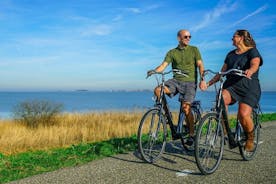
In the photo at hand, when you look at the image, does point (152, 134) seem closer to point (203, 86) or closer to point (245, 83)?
point (203, 86)

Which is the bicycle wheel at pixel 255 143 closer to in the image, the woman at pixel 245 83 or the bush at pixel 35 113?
the woman at pixel 245 83

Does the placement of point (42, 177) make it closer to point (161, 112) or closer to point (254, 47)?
point (161, 112)

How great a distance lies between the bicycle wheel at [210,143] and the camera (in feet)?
19.4

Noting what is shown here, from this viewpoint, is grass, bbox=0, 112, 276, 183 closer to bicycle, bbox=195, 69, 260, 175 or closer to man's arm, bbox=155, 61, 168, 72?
man's arm, bbox=155, 61, 168, 72

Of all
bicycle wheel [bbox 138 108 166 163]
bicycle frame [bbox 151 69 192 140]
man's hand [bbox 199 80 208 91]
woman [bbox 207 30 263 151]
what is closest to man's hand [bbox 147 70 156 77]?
bicycle frame [bbox 151 69 192 140]

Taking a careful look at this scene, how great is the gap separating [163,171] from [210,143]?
0.84 meters

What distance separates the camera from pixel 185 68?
24.3 feet

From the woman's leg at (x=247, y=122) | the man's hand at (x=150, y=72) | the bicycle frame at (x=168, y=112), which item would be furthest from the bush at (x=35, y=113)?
the woman's leg at (x=247, y=122)

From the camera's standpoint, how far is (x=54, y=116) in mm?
20031

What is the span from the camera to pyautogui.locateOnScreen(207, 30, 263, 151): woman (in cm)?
657

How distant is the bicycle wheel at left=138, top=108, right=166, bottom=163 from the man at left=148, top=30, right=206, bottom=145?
26.7 inches

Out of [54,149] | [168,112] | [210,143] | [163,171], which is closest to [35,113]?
[54,149]

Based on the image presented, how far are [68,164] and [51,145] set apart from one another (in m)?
5.14

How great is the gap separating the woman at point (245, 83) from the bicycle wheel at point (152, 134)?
1.08 meters
